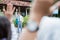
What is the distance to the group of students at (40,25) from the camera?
824mm

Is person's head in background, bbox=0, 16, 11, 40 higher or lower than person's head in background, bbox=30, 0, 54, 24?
lower

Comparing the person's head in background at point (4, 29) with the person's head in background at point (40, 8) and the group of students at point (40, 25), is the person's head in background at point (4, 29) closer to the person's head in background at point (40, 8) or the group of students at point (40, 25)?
the group of students at point (40, 25)

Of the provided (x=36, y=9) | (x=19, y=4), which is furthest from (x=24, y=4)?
(x=36, y=9)

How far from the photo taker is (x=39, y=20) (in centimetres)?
92

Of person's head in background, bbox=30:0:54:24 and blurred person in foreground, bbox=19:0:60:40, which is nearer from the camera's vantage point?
blurred person in foreground, bbox=19:0:60:40

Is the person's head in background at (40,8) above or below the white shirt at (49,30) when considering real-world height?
above

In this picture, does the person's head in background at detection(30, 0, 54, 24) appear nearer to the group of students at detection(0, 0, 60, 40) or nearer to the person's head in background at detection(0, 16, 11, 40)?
the group of students at detection(0, 0, 60, 40)

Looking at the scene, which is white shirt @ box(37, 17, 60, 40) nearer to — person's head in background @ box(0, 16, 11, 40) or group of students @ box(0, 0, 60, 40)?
group of students @ box(0, 0, 60, 40)

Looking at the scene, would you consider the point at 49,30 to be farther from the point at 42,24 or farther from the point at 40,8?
the point at 40,8

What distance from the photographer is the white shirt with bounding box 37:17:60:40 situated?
2.68 ft

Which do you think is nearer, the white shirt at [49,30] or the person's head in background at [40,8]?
the white shirt at [49,30]

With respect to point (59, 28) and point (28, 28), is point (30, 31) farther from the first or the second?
point (59, 28)

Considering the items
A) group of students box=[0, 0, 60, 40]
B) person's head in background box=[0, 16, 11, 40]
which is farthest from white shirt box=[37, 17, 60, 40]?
person's head in background box=[0, 16, 11, 40]

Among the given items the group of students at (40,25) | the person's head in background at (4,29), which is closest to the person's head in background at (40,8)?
the group of students at (40,25)
